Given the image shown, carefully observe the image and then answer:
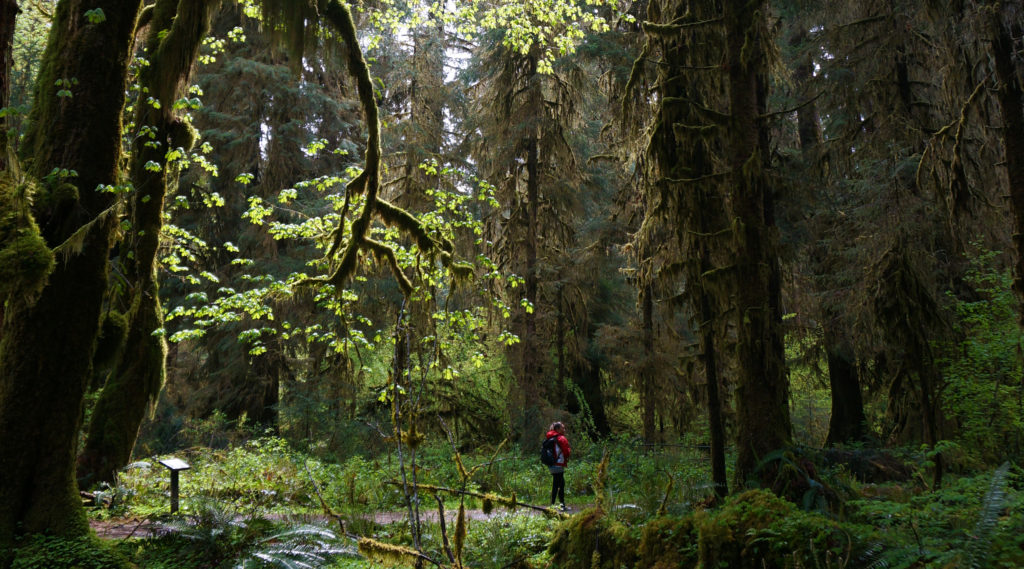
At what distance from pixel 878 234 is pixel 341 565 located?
33.5ft

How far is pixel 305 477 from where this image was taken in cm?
1070

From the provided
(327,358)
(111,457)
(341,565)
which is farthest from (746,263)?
(327,358)

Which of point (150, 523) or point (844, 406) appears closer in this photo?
point (150, 523)

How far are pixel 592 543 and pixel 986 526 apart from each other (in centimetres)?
290

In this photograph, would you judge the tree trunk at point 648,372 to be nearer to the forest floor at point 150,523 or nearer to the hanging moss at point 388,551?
the forest floor at point 150,523

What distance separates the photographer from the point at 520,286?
51.5 ft

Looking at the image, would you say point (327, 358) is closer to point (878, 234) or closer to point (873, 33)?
point (878, 234)

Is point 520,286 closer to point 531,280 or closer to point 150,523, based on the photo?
point 531,280

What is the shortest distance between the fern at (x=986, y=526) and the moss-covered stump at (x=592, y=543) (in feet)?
7.56

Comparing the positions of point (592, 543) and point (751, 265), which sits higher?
point (751, 265)

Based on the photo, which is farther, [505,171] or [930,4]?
[505,171]

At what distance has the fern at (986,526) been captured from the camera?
323cm

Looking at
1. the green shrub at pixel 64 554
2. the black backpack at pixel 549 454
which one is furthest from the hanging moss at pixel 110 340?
the black backpack at pixel 549 454

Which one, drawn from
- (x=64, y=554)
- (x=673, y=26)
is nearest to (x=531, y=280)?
(x=673, y=26)
